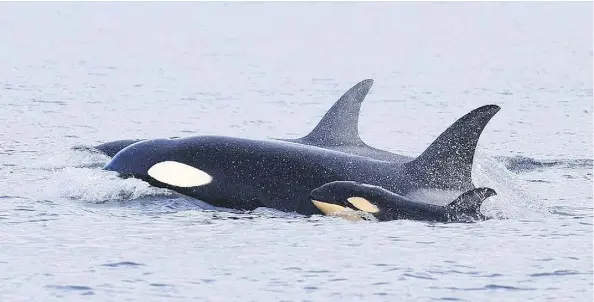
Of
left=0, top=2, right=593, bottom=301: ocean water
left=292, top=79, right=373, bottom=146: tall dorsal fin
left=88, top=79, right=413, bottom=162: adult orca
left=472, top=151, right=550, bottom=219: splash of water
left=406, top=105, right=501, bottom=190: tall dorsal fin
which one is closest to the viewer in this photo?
left=0, top=2, right=593, bottom=301: ocean water

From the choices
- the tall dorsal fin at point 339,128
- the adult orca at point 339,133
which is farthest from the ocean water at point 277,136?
the tall dorsal fin at point 339,128

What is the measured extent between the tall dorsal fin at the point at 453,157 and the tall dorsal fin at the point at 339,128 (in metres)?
2.54

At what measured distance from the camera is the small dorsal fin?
1366cm

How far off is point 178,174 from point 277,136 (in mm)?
8136

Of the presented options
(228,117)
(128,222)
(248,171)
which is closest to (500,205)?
(248,171)

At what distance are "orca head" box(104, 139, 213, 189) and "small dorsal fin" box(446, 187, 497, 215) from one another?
295cm

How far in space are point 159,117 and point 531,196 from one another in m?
11.8

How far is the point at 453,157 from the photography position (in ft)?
48.1

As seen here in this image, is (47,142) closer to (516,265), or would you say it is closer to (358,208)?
(358,208)

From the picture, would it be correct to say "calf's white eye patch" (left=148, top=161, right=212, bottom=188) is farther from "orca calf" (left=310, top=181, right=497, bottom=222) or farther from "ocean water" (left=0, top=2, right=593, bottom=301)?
"orca calf" (left=310, top=181, right=497, bottom=222)

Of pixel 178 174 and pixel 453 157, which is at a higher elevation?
pixel 453 157

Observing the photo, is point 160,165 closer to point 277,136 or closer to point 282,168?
point 282,168

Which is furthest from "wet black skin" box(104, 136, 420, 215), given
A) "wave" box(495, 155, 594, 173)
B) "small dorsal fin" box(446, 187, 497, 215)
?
"wave" box(495, 155, 594, 173)

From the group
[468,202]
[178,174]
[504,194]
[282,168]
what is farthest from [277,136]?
[468,202]
